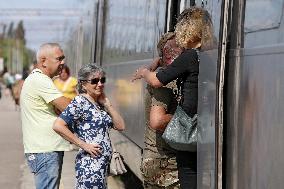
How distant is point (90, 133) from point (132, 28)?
3564mm

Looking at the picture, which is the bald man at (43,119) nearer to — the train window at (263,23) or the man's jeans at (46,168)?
the man's jeans at (46,168)

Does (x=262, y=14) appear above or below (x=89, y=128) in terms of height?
above

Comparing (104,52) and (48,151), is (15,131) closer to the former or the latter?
(104,52)

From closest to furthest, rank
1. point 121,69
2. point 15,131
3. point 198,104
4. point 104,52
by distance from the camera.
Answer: point 198,104, point 121,69, point 104,52, point 15,131

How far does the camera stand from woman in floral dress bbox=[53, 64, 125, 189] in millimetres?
5305

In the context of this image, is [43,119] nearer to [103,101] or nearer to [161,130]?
[103,101]

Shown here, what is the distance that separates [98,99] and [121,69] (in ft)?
13.4

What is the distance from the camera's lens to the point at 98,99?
17.9 feet

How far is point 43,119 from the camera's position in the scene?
5.82 metres

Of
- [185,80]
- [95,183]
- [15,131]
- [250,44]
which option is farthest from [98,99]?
[15,131]

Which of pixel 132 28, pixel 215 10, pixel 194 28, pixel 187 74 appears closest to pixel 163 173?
pixel 187 74

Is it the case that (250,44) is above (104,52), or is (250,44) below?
below

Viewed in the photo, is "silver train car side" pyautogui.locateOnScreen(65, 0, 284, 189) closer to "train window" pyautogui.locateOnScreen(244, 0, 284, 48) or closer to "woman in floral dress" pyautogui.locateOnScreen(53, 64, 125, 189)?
"train window" pyautogui.locateOnScreen(244, 0, 284, 48)

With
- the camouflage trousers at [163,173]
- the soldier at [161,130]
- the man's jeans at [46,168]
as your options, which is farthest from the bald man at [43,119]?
the camouflage trousers at [163,173]
